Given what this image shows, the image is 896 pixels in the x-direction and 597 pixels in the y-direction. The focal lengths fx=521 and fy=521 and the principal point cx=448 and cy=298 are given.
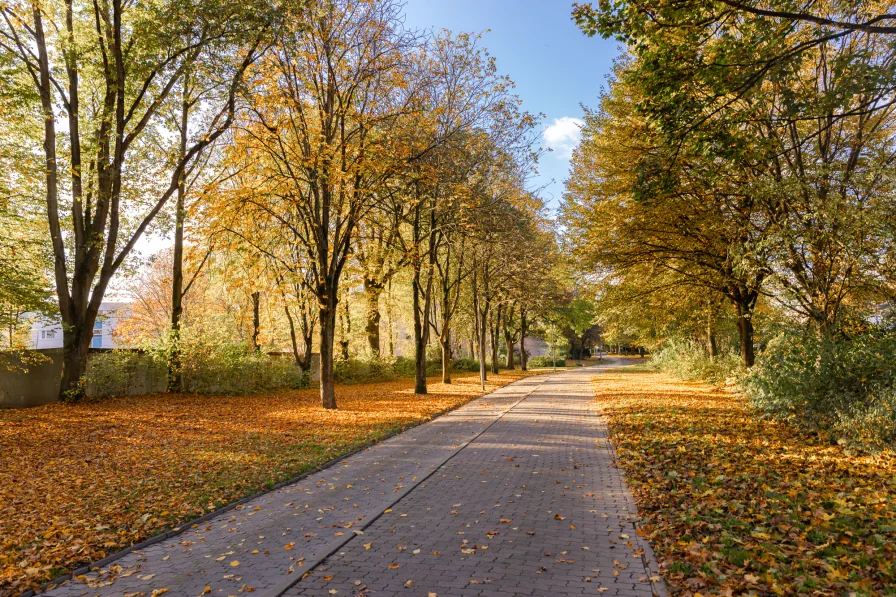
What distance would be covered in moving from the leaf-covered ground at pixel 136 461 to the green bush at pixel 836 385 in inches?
333

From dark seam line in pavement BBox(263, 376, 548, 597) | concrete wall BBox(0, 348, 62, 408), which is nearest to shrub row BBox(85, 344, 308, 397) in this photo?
concrete wall BBox(0, 348, 62, 408)

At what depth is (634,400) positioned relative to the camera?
17219mm

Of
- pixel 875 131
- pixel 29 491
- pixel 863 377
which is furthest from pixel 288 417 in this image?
pixel 875 131

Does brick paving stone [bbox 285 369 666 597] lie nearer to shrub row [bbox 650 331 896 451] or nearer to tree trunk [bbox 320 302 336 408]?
shrub row [bbox 650 331 896 451]

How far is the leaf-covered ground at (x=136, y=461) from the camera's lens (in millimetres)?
5516

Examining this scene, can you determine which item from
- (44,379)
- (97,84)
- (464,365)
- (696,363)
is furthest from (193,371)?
(464,365)

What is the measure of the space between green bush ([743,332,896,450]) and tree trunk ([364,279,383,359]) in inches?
726

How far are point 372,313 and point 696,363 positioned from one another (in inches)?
674

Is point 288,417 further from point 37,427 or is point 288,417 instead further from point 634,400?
point 634,400

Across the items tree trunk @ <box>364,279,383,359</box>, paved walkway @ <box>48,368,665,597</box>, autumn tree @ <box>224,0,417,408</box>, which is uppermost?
autumn tree @ <box>224,0,417,408</box>

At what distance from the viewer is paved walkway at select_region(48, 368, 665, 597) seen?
4.25m

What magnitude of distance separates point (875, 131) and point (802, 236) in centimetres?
446

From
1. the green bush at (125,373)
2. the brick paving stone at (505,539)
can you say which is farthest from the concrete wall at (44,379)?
the brick paving stone at (505,539)

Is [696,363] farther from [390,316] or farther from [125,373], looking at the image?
[125,373]
